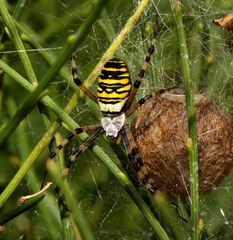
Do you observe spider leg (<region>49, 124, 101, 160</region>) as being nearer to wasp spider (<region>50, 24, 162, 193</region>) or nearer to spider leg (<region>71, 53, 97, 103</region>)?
wasp spider (<region>50, 24, 162, 193</region>)

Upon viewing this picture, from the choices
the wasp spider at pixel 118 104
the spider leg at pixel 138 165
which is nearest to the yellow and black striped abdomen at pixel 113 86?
the wasp spider at pixel 118 104

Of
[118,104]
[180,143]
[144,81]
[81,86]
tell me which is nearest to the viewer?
[180,143]

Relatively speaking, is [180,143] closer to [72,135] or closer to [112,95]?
[112,95]

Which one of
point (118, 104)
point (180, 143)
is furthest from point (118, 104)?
point (180, 143)

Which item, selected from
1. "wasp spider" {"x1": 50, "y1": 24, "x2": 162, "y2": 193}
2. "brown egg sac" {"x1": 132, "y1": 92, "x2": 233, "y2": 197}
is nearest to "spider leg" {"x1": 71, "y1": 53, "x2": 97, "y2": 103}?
"wasp spider" {"x1": 50, "y1": 24, "x2": 162, "y2": 193}

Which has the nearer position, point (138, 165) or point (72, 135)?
point (138, 165)

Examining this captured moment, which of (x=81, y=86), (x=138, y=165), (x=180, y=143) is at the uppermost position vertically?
(x=81, y=86)

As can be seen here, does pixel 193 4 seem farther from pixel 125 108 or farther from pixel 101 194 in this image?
pixel 101 194
